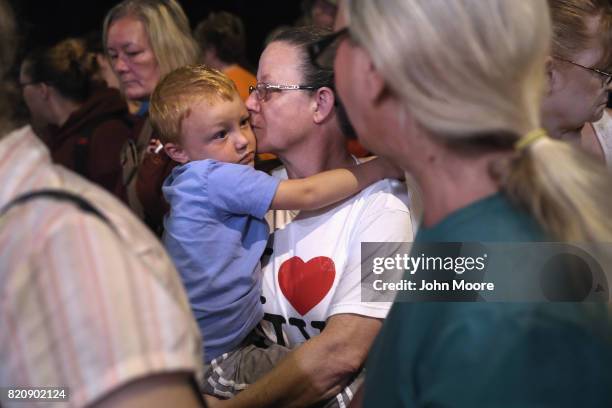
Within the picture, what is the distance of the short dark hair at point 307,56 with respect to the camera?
228cm

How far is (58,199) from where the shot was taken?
989 millimetres

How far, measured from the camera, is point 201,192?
7.20 feet

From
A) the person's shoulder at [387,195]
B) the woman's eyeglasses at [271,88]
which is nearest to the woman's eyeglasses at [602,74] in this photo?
the person's shoulder at [387,195]

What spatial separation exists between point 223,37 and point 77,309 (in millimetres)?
3809

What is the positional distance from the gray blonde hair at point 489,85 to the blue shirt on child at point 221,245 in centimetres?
98

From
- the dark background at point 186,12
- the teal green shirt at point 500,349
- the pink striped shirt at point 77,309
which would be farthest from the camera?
the dark background at point 186,12

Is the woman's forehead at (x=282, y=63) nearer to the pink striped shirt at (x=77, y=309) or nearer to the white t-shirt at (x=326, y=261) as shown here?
the white t-shirt at (x=326, y=261)

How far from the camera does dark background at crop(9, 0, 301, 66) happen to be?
621 centimetres

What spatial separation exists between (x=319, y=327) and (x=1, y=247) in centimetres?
124

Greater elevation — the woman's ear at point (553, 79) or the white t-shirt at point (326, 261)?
the woman's ear at point (553, 79)

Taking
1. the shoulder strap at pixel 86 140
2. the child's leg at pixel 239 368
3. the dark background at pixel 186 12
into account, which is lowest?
the dark background at pixel 186 12

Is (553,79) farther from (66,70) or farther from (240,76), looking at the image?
(66,70)

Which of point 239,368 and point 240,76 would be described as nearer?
point 239,368

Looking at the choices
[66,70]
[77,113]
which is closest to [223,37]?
[66,70]
